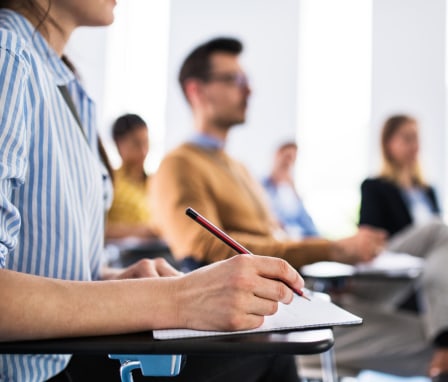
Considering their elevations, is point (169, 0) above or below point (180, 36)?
above

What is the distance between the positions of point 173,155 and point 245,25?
5.66 metres

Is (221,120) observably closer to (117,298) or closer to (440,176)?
(117,298)

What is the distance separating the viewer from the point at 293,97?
7.29 m

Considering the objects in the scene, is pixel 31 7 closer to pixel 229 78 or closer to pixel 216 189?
pixel 216 189

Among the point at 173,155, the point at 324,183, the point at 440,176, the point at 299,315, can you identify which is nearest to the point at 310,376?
the point at 173,155

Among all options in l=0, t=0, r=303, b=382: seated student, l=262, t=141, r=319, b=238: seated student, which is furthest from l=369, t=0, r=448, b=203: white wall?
l=0, t=0, r=303, b=382: seated student

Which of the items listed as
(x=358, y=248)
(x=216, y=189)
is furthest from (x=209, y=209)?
(x=358, y=248)

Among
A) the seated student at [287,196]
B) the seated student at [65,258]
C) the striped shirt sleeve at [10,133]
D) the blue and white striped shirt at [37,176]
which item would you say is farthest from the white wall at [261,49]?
the striped shirt sleeve at [10,133]

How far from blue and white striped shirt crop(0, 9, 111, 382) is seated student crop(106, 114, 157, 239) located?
2.30 metres

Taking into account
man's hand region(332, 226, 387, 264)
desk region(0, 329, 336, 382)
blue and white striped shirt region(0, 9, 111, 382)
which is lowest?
man's hand region(332, 226, 387, 264)

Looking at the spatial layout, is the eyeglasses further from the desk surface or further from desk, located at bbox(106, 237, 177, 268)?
the desk surface

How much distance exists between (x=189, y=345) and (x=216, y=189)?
1.37m

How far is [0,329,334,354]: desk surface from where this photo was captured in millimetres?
619

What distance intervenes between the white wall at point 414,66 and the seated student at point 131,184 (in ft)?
13.4
